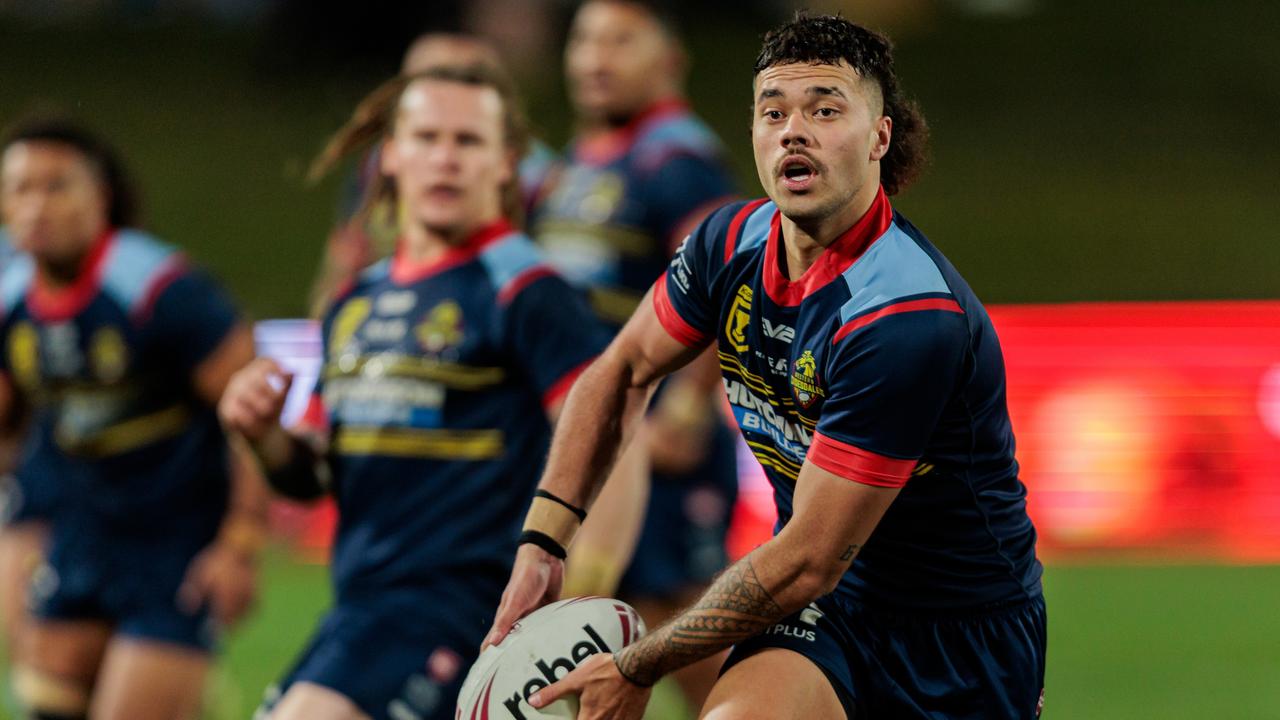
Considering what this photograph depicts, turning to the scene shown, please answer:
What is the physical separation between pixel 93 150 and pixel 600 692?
3.14 meters

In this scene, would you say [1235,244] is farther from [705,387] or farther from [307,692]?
[307,692]

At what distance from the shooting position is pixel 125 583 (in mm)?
5312

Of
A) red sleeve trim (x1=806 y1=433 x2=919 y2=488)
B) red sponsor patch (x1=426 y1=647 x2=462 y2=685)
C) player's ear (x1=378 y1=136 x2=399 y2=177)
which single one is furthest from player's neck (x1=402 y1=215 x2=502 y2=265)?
red sleeve trim (x1=806 y1=433 x2=919 y2=488)

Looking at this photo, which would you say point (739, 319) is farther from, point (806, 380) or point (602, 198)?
point (602, 198)

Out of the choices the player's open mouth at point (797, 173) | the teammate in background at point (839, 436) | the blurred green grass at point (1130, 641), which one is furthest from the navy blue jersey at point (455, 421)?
the blurred green grass at point (1130, 641)

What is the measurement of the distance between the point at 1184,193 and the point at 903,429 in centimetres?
1502

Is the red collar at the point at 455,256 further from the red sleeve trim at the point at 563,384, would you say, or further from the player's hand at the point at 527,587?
the player's hand at the point at 527,587

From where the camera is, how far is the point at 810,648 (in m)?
3.16

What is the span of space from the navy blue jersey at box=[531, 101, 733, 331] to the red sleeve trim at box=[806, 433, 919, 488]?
300 cm

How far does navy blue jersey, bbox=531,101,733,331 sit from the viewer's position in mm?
5996

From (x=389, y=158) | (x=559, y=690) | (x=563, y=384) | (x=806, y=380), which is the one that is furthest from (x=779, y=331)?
(x=389, y=158)

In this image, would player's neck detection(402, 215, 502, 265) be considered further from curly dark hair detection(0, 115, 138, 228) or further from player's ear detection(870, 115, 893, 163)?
curly dark hair detection(0, 115, 138, 228)

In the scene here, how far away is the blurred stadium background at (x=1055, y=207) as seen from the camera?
9.55 metres

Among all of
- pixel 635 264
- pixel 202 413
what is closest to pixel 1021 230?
pixel 635 264
